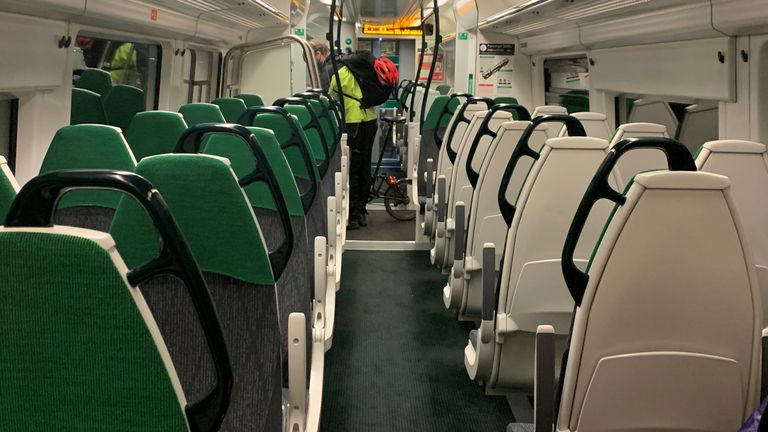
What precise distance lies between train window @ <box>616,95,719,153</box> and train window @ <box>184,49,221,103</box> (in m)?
4.07

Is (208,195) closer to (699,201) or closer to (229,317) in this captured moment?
(229,317)

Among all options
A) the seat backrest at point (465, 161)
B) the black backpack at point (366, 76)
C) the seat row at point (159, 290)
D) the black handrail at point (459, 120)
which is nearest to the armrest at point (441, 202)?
the black handrail at point (459, 120)

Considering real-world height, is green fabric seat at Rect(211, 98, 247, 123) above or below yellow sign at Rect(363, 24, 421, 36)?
below

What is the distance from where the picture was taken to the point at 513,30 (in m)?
8.27

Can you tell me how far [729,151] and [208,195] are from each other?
1.58m

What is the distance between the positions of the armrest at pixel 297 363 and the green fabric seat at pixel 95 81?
4.63 meters

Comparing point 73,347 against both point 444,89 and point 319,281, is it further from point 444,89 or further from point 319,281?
point 444,89

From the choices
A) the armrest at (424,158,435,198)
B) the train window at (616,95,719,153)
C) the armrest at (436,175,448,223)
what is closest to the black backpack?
the armrest at (424,158,435,198)

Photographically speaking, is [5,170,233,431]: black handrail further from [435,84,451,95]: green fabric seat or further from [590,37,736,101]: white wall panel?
[435,84,451,95]: green fabric seat

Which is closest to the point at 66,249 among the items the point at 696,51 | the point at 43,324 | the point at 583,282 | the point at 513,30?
the point at 43,324

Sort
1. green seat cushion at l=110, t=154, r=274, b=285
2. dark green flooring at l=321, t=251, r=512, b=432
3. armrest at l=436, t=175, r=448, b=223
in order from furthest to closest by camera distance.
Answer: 1. armrest at l=436, t=175, r=448, b=223
2. dark green flooring at l=321, t=251, r=512, b=432
3. green seat cushion at l=110, t=154, r=274, b=285

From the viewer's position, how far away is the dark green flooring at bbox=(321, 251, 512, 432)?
3.39 meters

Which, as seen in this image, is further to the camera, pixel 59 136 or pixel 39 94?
pixel 39 94

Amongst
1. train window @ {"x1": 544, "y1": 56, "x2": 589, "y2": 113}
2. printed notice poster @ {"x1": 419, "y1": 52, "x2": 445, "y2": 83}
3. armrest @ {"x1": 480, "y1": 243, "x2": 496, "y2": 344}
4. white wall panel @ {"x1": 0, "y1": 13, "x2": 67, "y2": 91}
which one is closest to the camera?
armrest @ {"x1": 480, "y1": 243, "x2": 496, "y2": 344}
